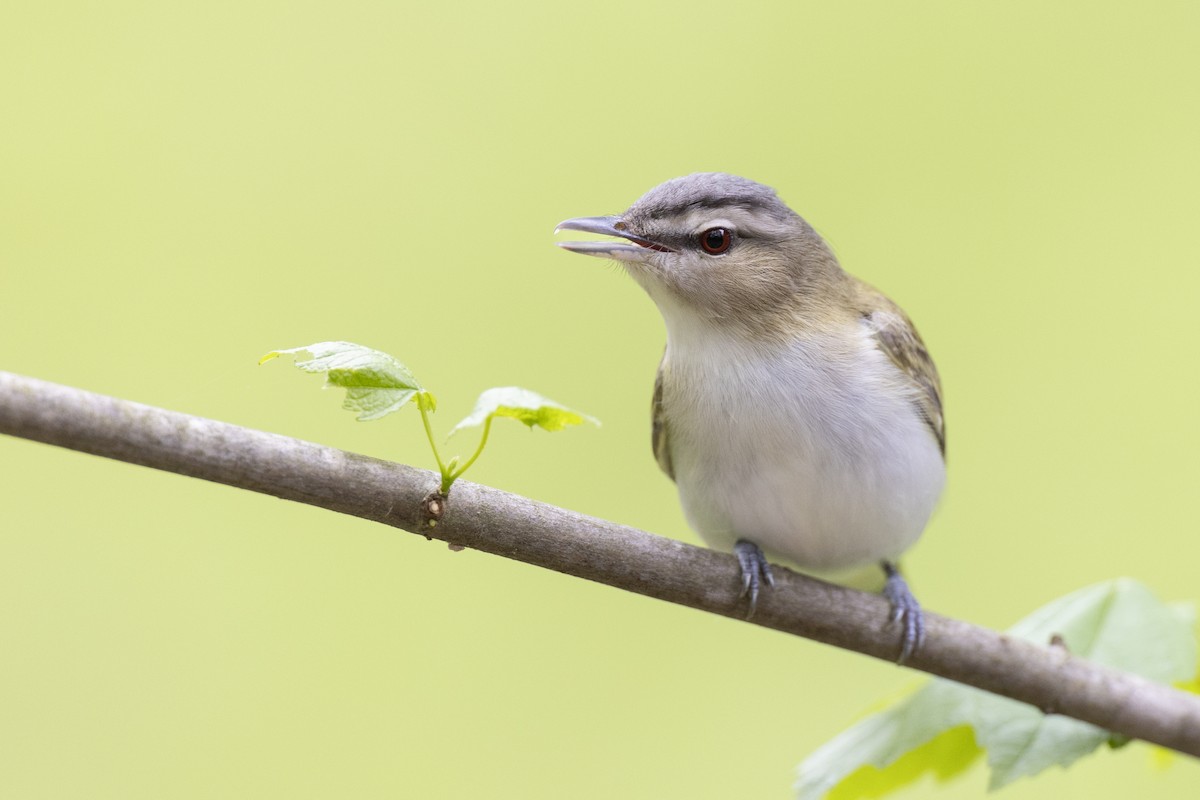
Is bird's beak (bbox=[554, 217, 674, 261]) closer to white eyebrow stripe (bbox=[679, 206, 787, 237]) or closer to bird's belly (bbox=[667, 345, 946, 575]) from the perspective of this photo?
white eyebrow stripe (bbox=[679, 206, 787, 237])

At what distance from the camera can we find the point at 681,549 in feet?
8.46

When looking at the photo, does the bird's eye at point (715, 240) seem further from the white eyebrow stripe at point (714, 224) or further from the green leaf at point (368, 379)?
the green leaf at point (368, 379)

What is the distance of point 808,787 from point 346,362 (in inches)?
68.1

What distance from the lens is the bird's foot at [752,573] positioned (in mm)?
2709

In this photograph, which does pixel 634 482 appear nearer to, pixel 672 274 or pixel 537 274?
pixel 537 274

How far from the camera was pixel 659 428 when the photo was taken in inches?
141

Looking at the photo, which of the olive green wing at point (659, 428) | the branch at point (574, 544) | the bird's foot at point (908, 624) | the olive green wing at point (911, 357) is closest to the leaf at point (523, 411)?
the branch at point (574, 544)

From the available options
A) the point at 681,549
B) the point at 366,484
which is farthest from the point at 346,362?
the point at 681,549

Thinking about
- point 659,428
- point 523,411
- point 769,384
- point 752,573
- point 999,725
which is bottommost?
point 999,725

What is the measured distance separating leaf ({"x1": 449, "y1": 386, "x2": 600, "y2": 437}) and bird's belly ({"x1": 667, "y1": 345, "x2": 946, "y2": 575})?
134 centimetres

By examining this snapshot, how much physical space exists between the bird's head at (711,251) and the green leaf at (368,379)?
117 centimetres

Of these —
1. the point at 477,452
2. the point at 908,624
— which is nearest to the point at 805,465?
the point at 908,624

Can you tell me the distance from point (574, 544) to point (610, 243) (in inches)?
43.1

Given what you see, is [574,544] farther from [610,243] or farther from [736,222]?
[736,222]
